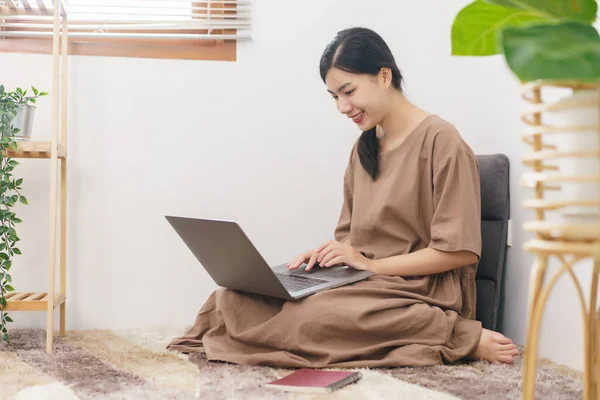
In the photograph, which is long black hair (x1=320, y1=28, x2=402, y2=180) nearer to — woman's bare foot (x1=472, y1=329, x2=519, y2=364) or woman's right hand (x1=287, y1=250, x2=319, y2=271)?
woman's right hand (x1=287, y1=250, x2=319, y2=271)

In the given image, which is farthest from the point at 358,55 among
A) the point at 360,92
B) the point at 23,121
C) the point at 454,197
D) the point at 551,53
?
the point at 551,53

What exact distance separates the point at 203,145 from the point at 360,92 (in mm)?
647

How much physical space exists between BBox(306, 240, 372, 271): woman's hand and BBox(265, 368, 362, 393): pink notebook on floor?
1.14 ft

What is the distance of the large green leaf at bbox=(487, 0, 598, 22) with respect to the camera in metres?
0.76

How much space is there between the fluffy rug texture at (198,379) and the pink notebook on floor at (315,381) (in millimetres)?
14

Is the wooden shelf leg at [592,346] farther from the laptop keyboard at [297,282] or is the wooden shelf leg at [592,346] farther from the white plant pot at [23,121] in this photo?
the white plant pot at [23,121]

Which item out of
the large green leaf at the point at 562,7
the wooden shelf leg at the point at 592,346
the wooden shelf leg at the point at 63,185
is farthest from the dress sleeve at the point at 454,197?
the wooden shelf leg at the point at 63,185

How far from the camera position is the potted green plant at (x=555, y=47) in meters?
0.67

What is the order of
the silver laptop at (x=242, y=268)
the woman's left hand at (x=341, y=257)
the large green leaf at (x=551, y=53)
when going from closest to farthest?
the large green leaf at (x=551, y=53)
the silver laptop at (x=242, y=268)
the woman's left hand at (x=341, y=257)

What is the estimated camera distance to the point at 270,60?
218 cm

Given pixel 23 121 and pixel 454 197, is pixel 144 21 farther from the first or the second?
pixel 454 197

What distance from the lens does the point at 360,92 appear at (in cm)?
171

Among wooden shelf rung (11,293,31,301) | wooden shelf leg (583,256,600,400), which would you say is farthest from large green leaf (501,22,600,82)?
wooden shelf rung (11,293,31,301)

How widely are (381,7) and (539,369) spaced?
1.31m
